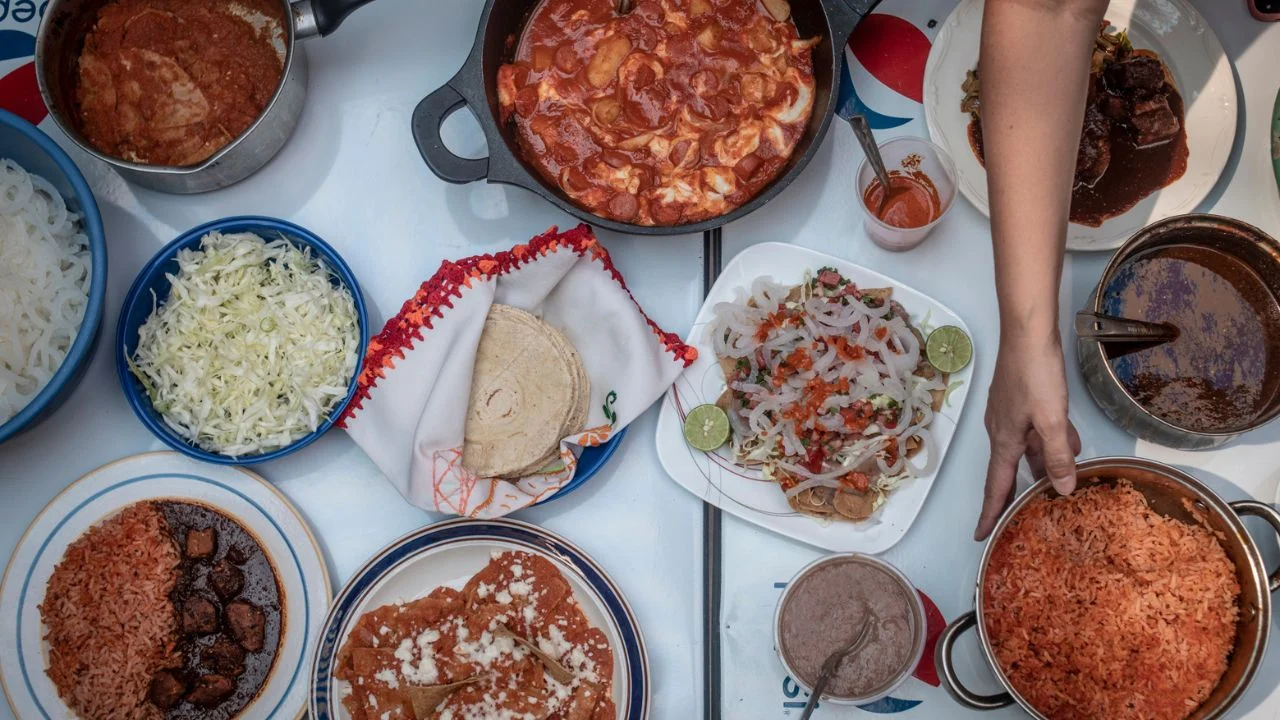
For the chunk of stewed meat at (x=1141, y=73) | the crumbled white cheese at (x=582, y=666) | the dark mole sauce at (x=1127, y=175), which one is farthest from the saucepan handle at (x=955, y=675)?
the chunk of stewed meat at (x=1141, y=73)

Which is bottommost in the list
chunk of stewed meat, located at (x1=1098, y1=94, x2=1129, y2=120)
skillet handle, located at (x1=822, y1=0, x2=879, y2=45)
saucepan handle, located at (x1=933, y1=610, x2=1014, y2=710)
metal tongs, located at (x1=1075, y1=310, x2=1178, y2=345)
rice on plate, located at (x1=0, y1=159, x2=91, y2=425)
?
saucepan handle, located at (x1=933, y1=610, x2=1014, y2=710)

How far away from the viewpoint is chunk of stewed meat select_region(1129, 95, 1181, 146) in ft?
7.91

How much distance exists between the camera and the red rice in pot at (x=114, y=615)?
2.31 meters

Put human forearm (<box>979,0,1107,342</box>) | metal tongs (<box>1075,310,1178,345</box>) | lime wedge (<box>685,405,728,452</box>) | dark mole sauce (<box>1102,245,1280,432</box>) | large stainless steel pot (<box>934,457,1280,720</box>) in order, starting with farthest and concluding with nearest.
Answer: lime wedge (<box>685,405,728,452</box>)
dark mole sauce (<box>1102,245,1280,432</box>)
metal tongs (<box>1075,310,1178,345</box>)
large stainless steel pot (<box>934,457,1280,720</box>)
human forearm (<box>979,0,1107,342</box>)

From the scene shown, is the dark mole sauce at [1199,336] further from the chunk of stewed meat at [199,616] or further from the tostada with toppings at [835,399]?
the chunk of stewed meat at [199,616]

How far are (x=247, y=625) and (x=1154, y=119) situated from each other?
2.70 m

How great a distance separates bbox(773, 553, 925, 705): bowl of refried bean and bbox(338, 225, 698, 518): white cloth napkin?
635 millimetres

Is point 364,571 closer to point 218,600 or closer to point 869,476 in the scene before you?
point 218,600

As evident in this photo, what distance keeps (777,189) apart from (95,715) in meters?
2.16

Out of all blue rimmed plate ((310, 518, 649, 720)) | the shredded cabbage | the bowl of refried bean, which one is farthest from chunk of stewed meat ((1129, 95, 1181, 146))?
the shredded cabbage

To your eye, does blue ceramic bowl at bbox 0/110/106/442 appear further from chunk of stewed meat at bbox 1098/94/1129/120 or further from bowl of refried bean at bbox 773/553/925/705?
chunk of stewed meat at bbox 1098/94/1129/120

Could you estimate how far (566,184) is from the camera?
2.51 metres

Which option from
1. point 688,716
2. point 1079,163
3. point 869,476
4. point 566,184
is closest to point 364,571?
point 688,716

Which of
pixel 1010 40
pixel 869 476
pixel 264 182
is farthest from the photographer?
pixel 264 182
